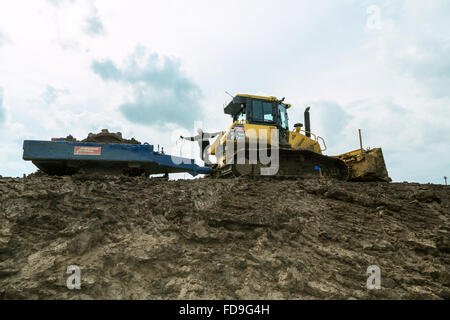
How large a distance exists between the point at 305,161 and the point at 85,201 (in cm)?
668

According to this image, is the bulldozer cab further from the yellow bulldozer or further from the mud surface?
the mud surface

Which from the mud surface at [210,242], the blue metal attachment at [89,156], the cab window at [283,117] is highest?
the cab window at [283,117]

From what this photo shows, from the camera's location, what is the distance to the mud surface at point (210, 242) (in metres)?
3.53

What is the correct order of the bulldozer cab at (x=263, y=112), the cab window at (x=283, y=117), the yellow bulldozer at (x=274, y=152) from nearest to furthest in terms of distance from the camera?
the yellow bulldozer at (x=274, y=152)
the bulldozer cab at (x=263, y=112)
the cab window at (x=283, y=117)

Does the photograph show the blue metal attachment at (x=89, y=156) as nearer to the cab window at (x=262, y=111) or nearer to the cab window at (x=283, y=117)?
the cab window at (x=262, y=111)

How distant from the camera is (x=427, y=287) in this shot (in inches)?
154

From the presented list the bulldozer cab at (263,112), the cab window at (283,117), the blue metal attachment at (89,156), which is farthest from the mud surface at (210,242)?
the cab window at (283,117)

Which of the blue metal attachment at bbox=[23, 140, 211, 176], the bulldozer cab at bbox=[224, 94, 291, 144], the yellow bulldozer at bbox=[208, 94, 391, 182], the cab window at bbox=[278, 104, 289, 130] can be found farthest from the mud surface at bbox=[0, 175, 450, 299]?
the cab window at bbox=[278, 104, 289, 130]

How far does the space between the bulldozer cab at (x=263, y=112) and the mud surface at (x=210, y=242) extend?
4.28 meters

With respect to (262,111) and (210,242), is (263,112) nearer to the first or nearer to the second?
(262,111)

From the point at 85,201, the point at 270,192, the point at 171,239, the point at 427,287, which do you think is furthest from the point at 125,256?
the point at 427,287

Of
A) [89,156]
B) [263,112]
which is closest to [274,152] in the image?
[263,112]

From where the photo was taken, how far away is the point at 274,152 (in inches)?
346

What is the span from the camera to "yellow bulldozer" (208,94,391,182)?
8664mm
